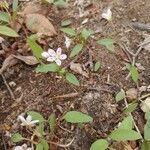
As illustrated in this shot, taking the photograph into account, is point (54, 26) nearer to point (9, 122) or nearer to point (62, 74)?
point (62, 74)

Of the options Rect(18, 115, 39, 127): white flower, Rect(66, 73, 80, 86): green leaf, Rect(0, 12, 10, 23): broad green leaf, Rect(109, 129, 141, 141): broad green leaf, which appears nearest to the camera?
Rect(109, 129, 141, 141): broad green leaf

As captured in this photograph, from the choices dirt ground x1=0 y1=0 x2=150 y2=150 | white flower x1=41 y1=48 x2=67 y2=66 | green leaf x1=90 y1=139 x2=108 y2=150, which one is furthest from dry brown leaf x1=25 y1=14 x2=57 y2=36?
green leaf x1=90 y1=139 x2=108 y2=150

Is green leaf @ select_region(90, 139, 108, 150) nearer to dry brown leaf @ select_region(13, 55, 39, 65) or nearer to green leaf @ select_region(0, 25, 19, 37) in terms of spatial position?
dry brown leaf @ select_region(13, 55, 39, 65)

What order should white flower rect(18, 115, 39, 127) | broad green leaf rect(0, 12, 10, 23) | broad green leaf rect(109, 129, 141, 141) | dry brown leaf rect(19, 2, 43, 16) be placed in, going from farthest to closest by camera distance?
dry brown leaf rect(19, 2, 43, 16) → broad green leaf rect(0, 12, 10, 23) → white flower rect(18, 115, 39, 127) → broad green leaf rect(109, 129, 141, 141)

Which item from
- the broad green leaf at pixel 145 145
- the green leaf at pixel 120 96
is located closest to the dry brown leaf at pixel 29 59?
the green leaf at pixel 120 96

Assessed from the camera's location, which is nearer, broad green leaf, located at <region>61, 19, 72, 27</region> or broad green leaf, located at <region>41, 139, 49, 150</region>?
broad green leaf, located at <region>41, 139, 49, 150</region>

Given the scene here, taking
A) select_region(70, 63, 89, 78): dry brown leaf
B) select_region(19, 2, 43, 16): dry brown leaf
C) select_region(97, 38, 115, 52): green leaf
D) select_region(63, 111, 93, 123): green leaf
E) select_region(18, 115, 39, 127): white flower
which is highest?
select_region(19, 2, 43, 16): dry brown leaf

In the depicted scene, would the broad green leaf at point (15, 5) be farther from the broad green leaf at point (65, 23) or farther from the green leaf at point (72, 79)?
the green leaf at point (72, 79)

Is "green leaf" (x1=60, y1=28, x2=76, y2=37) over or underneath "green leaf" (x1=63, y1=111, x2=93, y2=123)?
over
